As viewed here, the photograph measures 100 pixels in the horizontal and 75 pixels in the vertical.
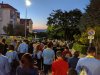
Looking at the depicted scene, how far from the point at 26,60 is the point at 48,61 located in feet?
28.9

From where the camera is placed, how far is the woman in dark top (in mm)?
8234

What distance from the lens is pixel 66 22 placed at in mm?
93312

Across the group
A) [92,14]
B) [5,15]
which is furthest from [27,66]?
[5,15]

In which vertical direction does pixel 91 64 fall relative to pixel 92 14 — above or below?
below

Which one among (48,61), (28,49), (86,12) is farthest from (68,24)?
(48,61)

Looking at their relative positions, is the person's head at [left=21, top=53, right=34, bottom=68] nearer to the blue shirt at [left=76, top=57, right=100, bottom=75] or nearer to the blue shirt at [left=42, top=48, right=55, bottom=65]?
the blue shirt at [left=76, top=57, right=100, bottom=75]

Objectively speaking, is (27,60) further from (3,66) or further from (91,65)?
(3,66)

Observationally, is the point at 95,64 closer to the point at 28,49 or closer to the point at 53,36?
the point at 28,49

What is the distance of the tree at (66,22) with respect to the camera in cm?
9094

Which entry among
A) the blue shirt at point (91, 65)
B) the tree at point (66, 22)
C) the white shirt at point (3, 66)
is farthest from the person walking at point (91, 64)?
the tree at point (66, 22)

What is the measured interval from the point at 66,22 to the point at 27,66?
8520cm

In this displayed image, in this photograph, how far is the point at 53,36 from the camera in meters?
96.4

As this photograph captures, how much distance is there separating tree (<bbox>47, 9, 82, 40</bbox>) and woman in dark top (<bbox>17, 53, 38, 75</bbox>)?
81628 millimetres

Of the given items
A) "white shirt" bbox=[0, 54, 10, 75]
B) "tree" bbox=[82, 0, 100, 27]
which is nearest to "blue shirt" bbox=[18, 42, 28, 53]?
"white shirt" bbox=[0, 54, 10, 75]
